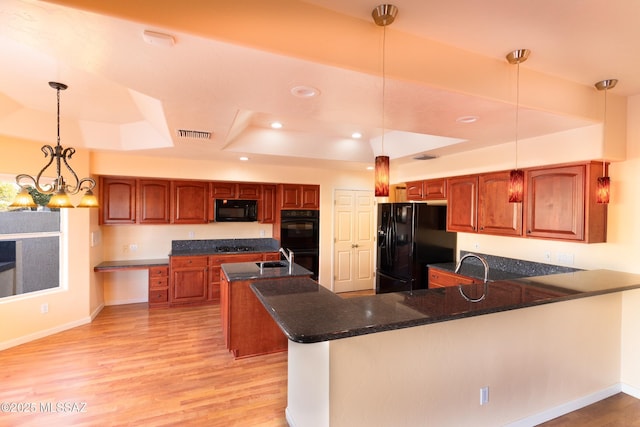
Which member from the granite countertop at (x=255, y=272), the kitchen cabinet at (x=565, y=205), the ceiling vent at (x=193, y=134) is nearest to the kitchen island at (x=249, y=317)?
the granite countertop at (x=255, y=272)

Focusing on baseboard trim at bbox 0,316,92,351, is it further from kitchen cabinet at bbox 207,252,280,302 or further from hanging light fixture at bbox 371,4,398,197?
hanging light fixture at bbox 371,4,398,197

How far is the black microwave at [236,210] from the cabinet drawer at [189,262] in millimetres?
714

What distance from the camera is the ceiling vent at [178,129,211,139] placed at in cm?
293

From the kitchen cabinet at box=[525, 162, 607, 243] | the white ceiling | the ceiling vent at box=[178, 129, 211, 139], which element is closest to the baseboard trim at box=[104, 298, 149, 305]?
the white ceiling

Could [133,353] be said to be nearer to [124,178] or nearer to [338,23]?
[124,178]

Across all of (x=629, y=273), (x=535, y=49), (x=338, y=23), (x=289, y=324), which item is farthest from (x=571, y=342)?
(x=338, y=23)

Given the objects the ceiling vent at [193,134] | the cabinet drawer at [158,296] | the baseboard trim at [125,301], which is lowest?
the baseboard trim at [125,301]

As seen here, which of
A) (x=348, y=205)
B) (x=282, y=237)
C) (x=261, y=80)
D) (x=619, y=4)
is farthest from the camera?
(x=348, y=205)

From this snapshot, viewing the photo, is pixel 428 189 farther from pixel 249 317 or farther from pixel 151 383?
pixel 151 383

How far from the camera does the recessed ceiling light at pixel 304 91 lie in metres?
1.73

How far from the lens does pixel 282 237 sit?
518 cm

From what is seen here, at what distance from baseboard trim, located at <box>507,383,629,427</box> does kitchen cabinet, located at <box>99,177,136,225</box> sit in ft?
17.1

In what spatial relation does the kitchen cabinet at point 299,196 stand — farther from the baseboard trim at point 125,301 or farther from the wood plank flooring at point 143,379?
the baseboard trim at point 125,301

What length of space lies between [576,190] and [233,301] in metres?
3.41
